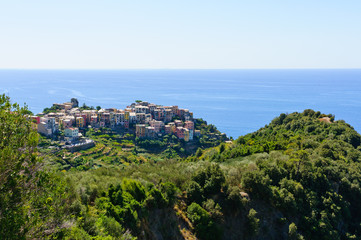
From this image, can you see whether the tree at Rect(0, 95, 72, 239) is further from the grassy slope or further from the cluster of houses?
the cluster of houses

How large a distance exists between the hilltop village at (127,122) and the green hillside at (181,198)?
43.1 meters

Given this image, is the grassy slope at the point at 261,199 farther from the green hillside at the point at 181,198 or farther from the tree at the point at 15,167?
the tree at the point at 15,167

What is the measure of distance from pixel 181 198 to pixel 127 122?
61.4 m

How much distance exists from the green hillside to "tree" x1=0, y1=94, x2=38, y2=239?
0.03m

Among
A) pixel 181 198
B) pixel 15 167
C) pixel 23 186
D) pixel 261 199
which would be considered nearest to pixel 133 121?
pixel 181 198

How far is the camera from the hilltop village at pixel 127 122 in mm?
69812

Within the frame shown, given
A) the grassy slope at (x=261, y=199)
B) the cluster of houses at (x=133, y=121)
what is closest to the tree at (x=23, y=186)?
the grassy slope at (x=261, y=199)

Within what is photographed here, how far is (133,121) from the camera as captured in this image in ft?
268

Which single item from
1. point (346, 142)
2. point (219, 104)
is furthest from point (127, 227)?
point (219, 104)

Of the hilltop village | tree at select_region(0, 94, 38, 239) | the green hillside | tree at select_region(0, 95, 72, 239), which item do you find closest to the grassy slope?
the green hillside

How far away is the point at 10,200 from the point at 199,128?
78.3 metres

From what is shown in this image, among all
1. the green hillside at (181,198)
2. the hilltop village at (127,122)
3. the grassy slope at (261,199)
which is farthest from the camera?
the hilltop village at (127,122)

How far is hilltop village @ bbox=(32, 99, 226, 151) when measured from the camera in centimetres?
6981

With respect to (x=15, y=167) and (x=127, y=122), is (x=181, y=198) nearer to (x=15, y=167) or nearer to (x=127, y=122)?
(x=15, y=167)
